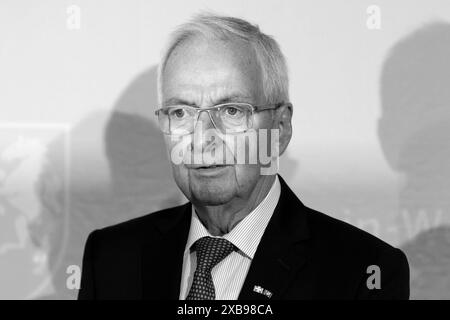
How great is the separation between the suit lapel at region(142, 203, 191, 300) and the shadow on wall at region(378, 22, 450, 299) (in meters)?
1.02

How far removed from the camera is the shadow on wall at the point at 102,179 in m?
2.38

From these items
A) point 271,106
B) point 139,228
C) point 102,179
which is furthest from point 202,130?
point 102,179

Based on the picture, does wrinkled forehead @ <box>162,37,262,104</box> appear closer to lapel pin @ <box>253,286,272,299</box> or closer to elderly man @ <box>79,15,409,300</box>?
elderly man @ <box>79,15,409,300</box>

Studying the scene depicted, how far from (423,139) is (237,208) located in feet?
3.76

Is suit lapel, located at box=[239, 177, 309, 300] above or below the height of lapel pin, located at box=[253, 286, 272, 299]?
above

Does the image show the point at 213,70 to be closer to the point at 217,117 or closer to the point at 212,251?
the point at 217,117

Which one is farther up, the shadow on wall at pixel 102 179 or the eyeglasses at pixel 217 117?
the eyeglasses at pixel 217 117

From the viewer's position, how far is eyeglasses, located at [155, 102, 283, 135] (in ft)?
4.45

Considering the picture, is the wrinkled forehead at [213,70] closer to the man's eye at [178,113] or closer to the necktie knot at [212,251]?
the man's eye at [178,113]

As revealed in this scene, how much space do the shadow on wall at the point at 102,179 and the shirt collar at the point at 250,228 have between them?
0.91m

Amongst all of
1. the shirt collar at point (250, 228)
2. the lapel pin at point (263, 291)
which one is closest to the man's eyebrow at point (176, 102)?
the shirt collar at point (250, 228)

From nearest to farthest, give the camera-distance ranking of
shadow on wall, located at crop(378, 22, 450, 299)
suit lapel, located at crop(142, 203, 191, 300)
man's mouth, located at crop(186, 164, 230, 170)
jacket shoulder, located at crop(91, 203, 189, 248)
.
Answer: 1. man's mouth, located at crop(186, 164, 230, 170)
2. suit lapel, located at crop(142, 203, 191, 300)
3. jacket shoulder, located at crop(91, 203, 189, 248)
4. shadow on wall, located at crop(378, 22, 450, 299)

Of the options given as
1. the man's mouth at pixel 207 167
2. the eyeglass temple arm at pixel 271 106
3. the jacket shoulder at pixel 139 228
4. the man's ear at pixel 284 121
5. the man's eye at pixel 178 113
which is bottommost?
the jacket shoulder at pixel 139 228

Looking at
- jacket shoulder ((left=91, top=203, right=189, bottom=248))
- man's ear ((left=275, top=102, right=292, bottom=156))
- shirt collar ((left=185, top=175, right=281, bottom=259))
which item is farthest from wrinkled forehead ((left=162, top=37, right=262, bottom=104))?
jacket shoulder ((left=91, top=203, right=189, bottom=248))
